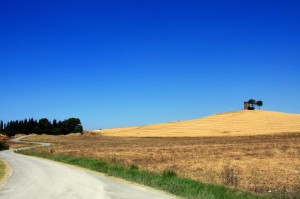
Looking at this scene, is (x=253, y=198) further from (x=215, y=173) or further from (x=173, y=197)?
(x=215, y=173)

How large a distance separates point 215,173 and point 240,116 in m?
109

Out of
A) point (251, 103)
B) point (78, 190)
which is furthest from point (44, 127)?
point (78, 190)

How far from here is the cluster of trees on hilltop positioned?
175500 millimetres

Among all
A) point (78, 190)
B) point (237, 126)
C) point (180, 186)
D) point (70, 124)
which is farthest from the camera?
point (70, 124)

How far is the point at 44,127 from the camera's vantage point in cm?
18100

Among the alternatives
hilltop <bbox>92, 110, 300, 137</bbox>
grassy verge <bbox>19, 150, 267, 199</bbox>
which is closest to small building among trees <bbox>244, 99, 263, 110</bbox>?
hilltop <bbox>92, 110, 300, 137</bbox>

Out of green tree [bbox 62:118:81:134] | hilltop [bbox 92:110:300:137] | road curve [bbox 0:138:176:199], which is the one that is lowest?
road curve [bbox 0:138:176:199]

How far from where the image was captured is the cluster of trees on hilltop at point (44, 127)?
6909 inches

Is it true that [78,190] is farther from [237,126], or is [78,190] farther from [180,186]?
[237,126]

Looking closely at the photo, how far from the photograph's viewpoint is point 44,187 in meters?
20.3

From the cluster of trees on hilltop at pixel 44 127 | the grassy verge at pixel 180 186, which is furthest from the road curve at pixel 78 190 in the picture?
the cluster of trees on hilltop at pixel 44 127

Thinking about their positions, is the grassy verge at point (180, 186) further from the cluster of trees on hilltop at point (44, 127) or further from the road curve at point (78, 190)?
the cluster of trees on hilltop at point (44, 127)

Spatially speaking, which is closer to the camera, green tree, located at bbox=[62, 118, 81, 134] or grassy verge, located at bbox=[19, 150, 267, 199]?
grassy verge, located at bbox=[19, 150, 267, 199]

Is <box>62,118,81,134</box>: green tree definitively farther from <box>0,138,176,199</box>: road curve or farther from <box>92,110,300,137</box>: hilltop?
<box>0,138,176,199</box>: road curve
